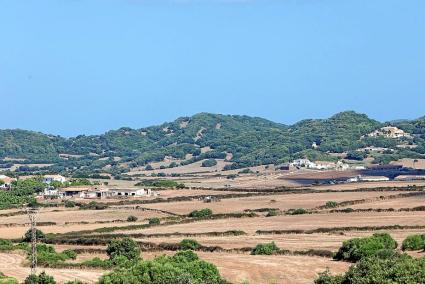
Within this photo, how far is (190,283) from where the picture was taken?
4372 centimetres

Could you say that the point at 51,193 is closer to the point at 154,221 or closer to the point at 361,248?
the point at 154,221

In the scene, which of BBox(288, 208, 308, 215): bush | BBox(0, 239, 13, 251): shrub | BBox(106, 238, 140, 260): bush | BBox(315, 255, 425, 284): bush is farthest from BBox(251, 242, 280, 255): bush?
BBox(288, 208, 308, 215): bush

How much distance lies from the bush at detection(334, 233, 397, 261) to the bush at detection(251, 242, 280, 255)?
16.8ft

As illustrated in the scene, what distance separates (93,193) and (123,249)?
70.1 m

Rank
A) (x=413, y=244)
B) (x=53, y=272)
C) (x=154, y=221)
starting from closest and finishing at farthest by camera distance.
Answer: (x=53, y=272), (x=413, y=244), (x=154, y=221)

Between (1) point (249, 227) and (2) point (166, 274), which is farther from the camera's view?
(1) point (249, 227)

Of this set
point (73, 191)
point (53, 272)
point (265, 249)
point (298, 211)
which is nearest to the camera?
point (53, 272)

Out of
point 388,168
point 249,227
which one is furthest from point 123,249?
point 388,168

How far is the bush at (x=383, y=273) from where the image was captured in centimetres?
4116

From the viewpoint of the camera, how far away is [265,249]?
6556 centimetres

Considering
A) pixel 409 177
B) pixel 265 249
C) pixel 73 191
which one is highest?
pixel 409 177

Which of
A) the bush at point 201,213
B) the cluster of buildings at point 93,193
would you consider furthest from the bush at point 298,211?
the cluster of buildings at point 93,193

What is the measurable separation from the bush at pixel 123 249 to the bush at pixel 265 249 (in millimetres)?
7446

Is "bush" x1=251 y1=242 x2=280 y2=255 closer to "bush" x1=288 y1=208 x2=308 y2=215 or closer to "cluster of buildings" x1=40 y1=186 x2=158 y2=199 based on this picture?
"bush" x1=288 y1=208 x2=308 y2=215
